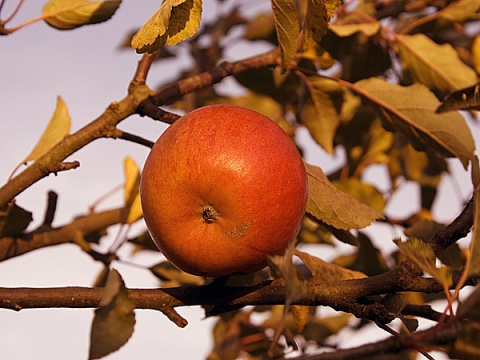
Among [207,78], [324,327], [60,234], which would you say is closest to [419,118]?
[207,78]

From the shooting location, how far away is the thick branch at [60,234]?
1.57 metres

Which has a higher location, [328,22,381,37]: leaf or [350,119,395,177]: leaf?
[328,22,381,37]: leaf

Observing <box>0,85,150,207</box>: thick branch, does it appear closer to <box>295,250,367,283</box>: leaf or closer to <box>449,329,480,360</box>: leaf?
<box>295,250,367,283</box>: leaf

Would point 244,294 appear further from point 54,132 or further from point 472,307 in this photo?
point 54,132

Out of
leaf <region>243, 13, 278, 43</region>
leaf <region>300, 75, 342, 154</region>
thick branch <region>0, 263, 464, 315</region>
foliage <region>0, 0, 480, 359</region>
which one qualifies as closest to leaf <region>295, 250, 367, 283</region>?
foliage <region>0, 0, 480, 359</region>

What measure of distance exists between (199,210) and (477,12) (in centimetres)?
142

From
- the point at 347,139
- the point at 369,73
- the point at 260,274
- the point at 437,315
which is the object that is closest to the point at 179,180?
the point at 437,315

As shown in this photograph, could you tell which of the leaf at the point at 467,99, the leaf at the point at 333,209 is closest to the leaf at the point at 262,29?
the leaf at the point at 333,209

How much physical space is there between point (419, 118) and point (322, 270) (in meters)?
0.48

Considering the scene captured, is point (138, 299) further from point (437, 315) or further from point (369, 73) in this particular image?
point (369, 73)

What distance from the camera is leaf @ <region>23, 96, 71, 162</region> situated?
149cm

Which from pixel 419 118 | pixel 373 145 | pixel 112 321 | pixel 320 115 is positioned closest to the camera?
pixel 112 321

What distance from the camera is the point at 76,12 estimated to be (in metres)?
1.45

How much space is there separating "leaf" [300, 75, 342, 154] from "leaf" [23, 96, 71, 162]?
0.68m
